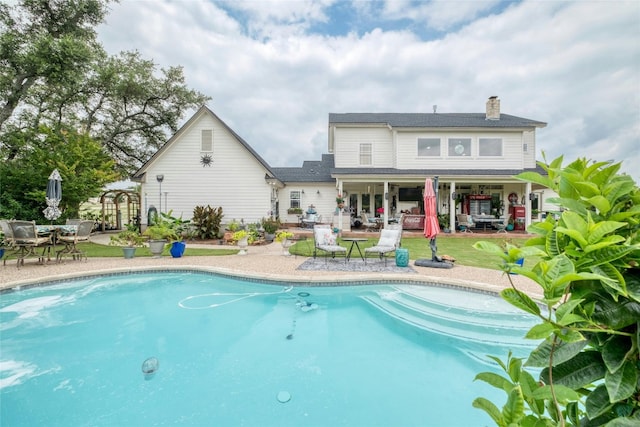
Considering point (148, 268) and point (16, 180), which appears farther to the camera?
point (16, 180)

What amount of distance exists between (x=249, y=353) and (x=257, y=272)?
324 centimetres

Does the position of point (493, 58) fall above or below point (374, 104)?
below

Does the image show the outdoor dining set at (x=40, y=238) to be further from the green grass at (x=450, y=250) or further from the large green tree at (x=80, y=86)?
the large green tree at (x=80, y=86)

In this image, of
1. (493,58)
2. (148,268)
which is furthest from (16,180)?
(493,58)

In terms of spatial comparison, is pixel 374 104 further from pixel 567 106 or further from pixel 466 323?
pixel 466 323

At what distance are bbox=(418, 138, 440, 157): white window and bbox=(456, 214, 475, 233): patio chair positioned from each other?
429cm

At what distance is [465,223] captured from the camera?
17016mm

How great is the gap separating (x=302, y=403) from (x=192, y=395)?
5.02 feet

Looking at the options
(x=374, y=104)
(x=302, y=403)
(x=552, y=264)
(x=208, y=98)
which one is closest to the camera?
(x=552, y=264)

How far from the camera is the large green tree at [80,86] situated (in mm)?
15211

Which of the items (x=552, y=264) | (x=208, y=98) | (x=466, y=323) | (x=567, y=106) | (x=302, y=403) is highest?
(x=208, y=98)

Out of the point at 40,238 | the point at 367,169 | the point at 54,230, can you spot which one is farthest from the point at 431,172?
the point at 40,238

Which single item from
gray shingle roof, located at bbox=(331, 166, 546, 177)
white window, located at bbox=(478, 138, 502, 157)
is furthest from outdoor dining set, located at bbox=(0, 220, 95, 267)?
white window, located at bbox=(478, 138, 502, 157)

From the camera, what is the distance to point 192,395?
392 cm
